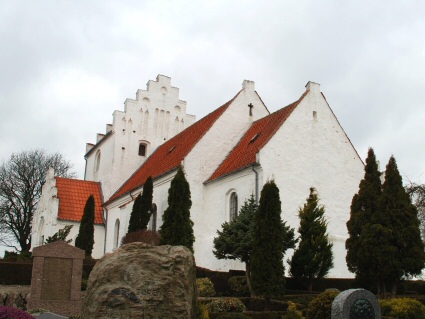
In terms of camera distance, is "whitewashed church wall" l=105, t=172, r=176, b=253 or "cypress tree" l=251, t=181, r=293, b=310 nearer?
"cypress tree" l=251, t=181, r=293, b=310

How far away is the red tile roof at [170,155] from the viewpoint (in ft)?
78.1

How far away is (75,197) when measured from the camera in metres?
30.8

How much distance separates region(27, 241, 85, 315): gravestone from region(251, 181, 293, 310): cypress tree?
5327 mm

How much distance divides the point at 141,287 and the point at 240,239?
9.57m

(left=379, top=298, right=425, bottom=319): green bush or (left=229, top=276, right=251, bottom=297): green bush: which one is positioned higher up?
(left=229, top=276, right=251, bottom=297): green bush

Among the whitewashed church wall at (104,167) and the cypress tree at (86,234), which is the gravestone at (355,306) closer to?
the cypress tree at (86,234)

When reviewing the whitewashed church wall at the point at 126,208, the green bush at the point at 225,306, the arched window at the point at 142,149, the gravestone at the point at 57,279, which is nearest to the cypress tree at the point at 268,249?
the green bush at the point at 225,306

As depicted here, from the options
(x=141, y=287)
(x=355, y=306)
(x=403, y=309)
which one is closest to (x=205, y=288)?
(x=403, y=309)

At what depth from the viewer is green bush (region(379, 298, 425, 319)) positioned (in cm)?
1137

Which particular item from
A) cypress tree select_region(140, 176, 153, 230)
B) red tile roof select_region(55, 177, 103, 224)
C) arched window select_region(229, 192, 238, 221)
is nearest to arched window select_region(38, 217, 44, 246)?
red tile roof select_region(55, 177, 103, 224)

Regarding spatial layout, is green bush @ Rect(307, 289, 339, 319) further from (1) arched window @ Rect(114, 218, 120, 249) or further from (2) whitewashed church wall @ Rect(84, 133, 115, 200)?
(2) whitewashed church wall @ Rect(84, 133, 115, 200)

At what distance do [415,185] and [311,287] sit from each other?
986cm

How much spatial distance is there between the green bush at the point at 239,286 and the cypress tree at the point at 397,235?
451cm

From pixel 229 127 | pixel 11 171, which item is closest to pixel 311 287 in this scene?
pixel 229 127
